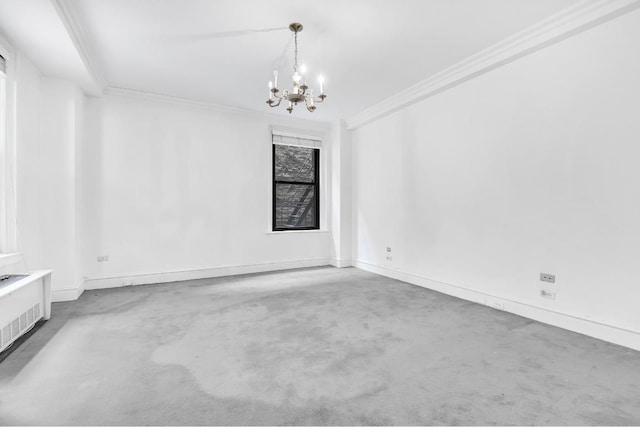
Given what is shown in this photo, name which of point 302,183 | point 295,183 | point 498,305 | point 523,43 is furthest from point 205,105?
point 498,305

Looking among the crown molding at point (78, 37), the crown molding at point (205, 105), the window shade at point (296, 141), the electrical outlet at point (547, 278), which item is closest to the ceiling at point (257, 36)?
the crown molding at point (78, 37)

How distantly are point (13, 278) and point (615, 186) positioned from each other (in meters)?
4.89

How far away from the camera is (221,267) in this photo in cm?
487

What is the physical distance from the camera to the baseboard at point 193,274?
4.14 meters

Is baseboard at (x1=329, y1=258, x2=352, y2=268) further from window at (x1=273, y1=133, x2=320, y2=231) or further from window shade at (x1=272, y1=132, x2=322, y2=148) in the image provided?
window shade at (x1=272, y1=132, x2=322, y2=148)

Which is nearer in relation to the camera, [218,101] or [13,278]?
[13,278]

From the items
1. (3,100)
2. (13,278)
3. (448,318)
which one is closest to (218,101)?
(3,100)

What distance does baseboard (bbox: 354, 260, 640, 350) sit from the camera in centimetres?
242

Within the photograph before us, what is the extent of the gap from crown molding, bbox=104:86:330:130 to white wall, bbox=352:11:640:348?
1.77 metres

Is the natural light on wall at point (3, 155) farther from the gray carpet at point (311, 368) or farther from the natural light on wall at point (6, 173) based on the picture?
the gray carpet at point (311, 368)

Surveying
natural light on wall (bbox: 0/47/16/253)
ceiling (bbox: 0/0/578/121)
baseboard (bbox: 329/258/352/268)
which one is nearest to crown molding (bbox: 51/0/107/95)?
ceiling (bbox: 0/0/578/121)

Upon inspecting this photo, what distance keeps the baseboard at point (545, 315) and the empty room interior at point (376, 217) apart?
0.7 inches

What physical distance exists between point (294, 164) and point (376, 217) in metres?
1.74

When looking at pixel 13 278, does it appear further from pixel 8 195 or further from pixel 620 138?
pixel 620 138
